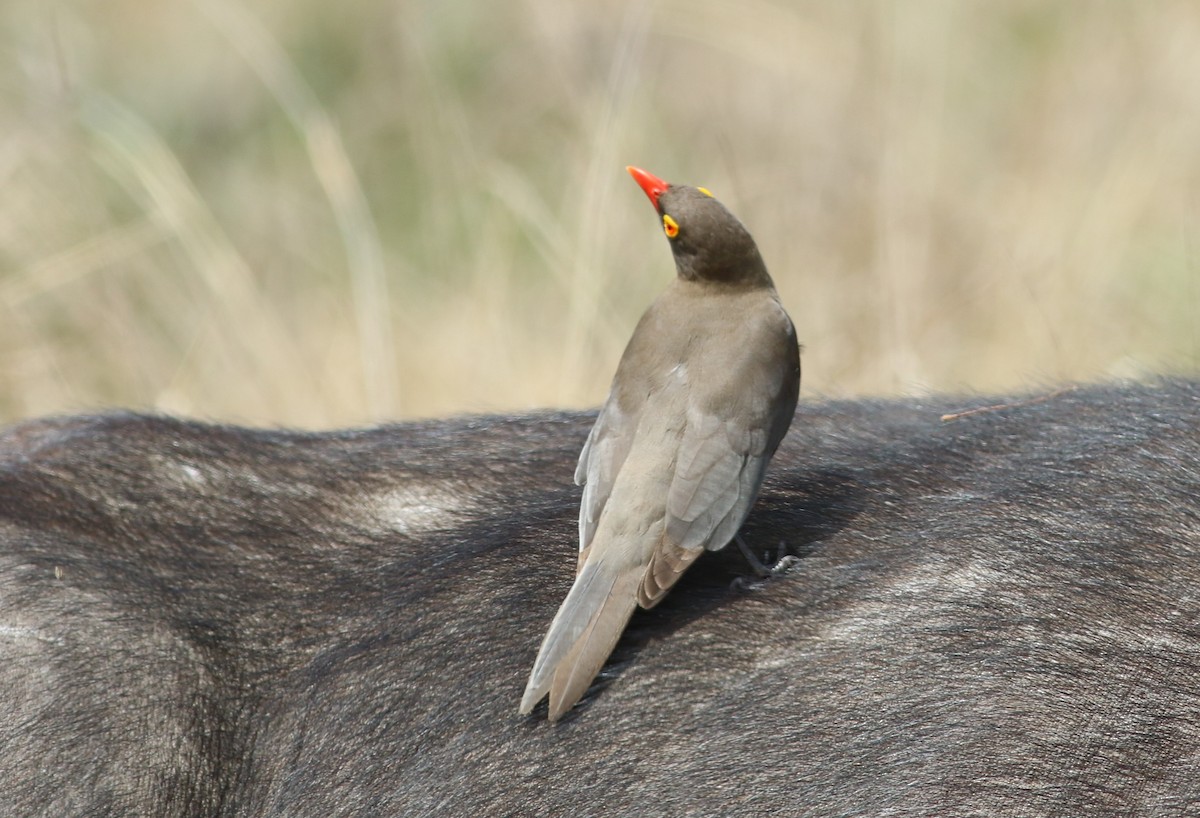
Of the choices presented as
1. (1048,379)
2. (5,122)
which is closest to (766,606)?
(1048,379)

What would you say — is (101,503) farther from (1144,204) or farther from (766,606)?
(1144,204)

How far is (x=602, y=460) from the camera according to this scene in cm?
258

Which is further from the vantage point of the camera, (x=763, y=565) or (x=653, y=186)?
(x=653, y=186)

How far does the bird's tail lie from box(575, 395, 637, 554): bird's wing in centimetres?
10

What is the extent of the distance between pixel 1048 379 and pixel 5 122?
6.13 meters

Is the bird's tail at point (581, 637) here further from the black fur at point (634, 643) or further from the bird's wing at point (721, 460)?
the black fur at point (634, 643)

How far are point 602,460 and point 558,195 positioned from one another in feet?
21.1

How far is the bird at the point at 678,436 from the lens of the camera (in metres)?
2.38

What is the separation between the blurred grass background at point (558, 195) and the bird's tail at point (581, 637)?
334 centimetres

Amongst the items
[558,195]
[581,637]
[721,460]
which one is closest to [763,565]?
[721,460]

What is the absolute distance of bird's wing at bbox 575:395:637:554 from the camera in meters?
2.52

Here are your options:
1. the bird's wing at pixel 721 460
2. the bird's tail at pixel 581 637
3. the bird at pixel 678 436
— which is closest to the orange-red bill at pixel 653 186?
the bird at pixel 678 436

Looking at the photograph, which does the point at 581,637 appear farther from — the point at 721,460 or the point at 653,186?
the point at 653,186

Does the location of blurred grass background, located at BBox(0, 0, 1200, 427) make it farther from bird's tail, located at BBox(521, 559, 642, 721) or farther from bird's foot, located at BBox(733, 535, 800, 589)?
bird's tail, located at BBox(521, 559, 642, 721)
